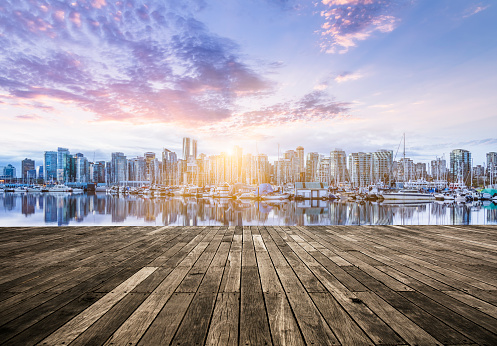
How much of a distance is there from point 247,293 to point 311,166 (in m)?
54.6

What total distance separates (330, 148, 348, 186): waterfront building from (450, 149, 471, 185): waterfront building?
70.8 feet

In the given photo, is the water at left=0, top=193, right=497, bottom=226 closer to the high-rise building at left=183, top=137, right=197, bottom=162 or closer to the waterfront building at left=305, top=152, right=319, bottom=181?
the high-rise building at left=183, top=137, right=197, bottom=162

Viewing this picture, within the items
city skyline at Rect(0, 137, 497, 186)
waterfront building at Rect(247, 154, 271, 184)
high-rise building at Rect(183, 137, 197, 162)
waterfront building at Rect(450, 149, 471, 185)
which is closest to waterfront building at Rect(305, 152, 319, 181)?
city skyline at Rect(0, 137, 497, 186)

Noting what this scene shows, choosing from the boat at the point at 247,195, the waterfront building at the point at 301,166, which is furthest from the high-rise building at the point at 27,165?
the waterfront building at the point at 301,166

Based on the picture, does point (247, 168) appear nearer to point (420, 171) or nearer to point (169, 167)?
point (169, 167)

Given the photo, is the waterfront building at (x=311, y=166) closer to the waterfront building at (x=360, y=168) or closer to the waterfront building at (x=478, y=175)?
the waterfront building at (x=360, y=168)

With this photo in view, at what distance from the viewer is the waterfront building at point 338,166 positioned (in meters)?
50.4

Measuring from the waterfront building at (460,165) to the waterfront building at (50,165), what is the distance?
6952 cm

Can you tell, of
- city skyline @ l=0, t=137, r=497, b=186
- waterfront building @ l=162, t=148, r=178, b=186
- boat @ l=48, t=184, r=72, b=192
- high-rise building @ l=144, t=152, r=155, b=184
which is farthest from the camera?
boat @ l=48, t=184, r=72, b=192

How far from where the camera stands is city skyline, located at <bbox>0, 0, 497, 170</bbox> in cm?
1296

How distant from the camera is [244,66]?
18625 mm

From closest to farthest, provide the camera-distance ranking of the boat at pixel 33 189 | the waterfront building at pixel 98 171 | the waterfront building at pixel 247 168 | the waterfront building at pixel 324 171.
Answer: the waterfront building at pixel 247 168, the waterfront building at pixel 98 171, the waterfront building at pixel 324 171, the boat at pixel 33 189

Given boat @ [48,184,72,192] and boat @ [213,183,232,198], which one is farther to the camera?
boat @ [48,184,72,192]

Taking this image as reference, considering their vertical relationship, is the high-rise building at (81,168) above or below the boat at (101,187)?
above
